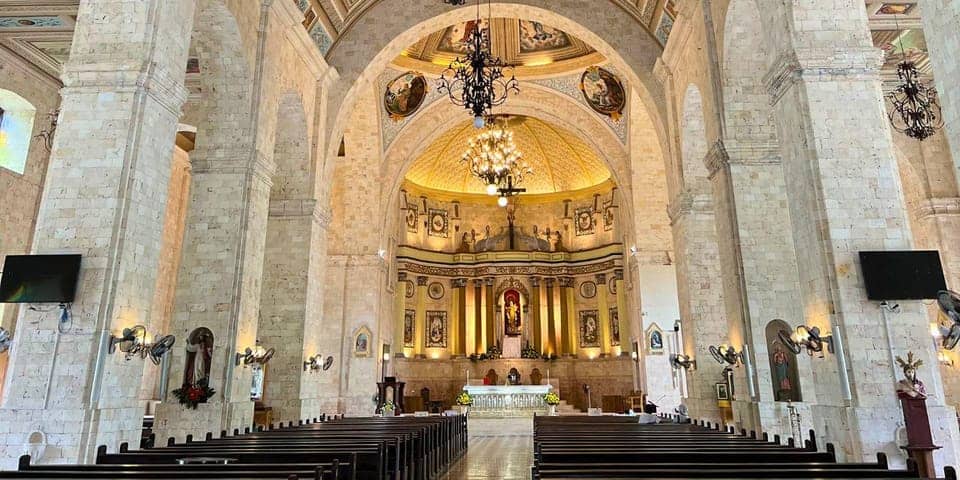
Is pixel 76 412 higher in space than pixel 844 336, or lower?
lower

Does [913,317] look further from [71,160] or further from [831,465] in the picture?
[71,160]

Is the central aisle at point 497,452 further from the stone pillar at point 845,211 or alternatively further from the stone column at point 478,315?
the stone column at point 478,315

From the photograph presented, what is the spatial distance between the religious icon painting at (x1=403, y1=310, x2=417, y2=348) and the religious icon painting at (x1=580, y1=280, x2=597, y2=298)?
7423 millimetres

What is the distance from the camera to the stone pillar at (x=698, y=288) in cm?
1195

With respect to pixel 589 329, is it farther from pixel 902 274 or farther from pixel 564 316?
pixel 902 274

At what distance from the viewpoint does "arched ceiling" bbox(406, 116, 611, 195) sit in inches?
960

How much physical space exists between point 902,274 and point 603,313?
18749mm

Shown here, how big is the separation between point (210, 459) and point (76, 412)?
1888 mm

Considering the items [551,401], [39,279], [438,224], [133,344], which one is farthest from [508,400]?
[39,279]

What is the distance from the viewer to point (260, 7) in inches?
428

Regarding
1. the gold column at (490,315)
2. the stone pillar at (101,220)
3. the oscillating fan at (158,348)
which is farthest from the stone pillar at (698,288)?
the gold column at (490,315)

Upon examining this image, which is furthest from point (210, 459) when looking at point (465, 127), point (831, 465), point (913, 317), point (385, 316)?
point (465, 127)

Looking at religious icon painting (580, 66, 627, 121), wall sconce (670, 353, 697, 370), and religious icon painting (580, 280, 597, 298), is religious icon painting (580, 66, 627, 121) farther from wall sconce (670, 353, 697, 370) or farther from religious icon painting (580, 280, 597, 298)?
wall sconce (670, 353, 697, 370)

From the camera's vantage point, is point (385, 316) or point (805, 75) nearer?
point (805, 75)
